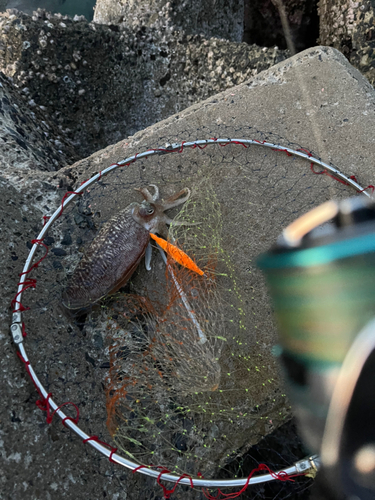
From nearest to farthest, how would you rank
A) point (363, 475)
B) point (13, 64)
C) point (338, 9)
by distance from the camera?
point (363, 475)
point (13, 64)
point (338, 9)

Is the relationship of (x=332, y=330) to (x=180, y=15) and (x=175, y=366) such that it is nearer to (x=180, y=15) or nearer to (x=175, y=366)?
(x=175, y=366)

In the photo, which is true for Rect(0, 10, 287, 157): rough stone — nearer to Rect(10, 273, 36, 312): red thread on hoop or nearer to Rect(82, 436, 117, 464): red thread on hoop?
Rect(10, 273, 36, 312): red thread on hoop

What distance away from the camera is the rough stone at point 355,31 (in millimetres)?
3635

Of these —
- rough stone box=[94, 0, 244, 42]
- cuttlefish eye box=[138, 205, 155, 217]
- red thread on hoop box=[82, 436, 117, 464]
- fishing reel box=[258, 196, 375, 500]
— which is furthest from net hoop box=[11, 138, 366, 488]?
rough stone box=[94, 0, 244, 42]

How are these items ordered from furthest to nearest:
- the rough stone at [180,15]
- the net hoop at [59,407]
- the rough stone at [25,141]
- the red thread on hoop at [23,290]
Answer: the rough stone at [180,15] < the rough stone at [25,141] < the red thread on hoop at [23,290] < the net hoop at [59,407]

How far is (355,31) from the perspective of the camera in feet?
12.3

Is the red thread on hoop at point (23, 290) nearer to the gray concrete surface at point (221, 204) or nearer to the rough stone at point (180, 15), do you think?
the gray concrete surface at point (221, 204)

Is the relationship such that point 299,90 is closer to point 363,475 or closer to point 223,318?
point 223,318

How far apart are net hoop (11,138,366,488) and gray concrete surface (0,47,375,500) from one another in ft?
0.21

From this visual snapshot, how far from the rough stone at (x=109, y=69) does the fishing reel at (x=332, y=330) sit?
7.40 feet

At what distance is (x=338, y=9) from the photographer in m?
3.91

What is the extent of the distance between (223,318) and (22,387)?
4.19ft

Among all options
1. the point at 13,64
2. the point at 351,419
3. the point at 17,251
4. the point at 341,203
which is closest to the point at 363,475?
the point at 351,419

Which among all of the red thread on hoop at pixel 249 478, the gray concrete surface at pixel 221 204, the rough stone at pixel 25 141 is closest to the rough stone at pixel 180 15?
the rough stone at pixel 25 141
